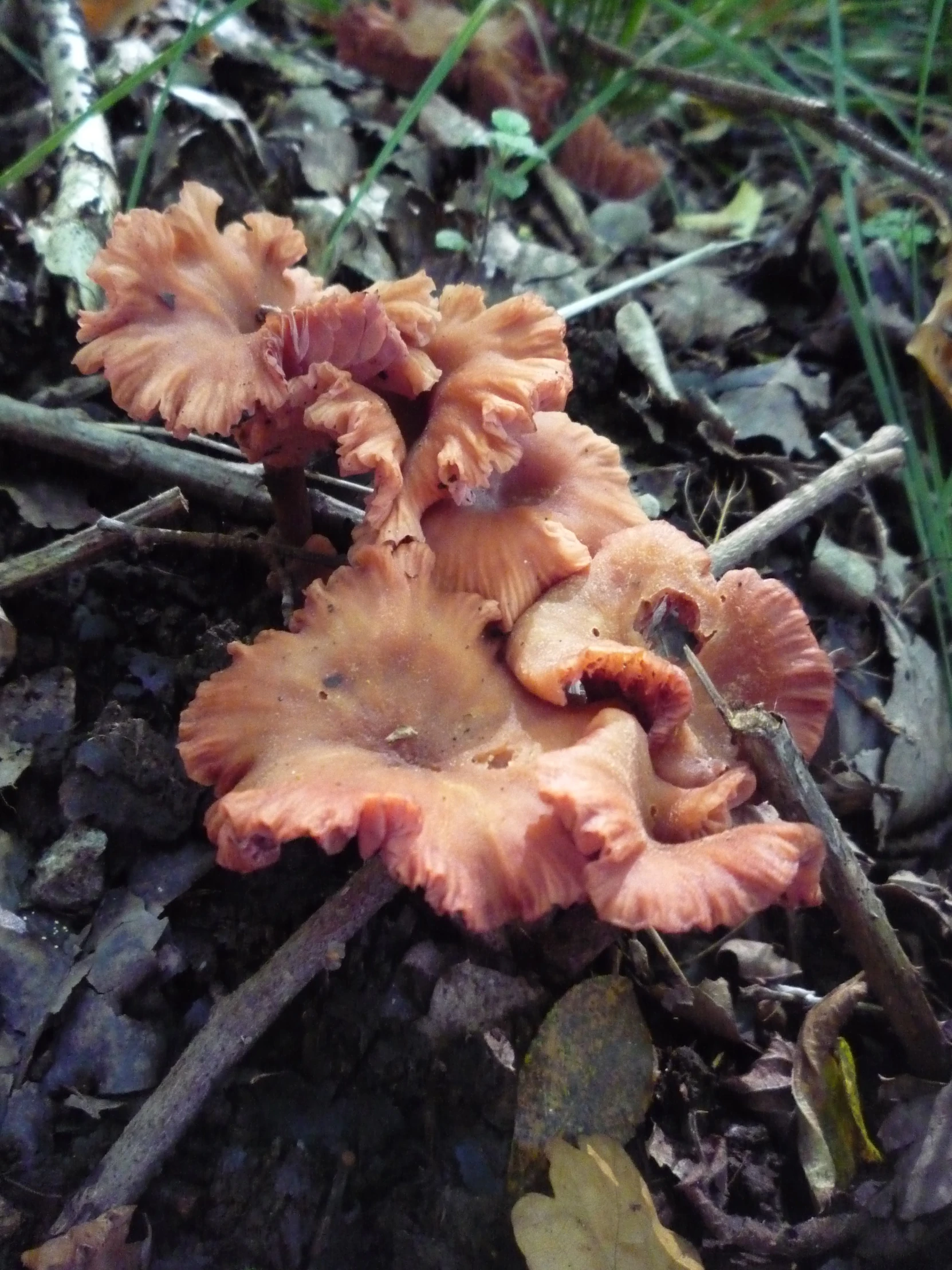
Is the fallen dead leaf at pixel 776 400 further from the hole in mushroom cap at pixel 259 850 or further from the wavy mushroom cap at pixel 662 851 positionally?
the hole in mushroom cap at pixel 259 850

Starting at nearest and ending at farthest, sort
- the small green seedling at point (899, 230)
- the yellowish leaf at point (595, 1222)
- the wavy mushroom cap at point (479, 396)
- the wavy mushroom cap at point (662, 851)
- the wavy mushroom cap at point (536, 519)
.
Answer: the wavy mushroom cap at point (662, 851) < the yellowish leaf at point (595, 1222) < the wavy mushroom cap at point (479, 396) < the wavy mushroom cap at point (536, 519) < the small green seedling at point (899, 230)

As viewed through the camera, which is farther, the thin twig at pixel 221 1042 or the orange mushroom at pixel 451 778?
the thin twig at pixel 221 1042

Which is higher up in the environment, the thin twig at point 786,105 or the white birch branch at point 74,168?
the thin twig at point 786,105

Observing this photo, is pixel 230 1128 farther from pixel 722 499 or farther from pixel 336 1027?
pixel 722 499

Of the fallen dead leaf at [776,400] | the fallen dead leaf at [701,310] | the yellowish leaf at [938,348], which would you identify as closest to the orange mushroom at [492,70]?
the fallen dead leaf at [701,310]

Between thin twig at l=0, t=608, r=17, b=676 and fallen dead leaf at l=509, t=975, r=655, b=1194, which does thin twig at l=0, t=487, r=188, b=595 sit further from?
fallen dead leaf at l=509, t=975, r=655, b=1194

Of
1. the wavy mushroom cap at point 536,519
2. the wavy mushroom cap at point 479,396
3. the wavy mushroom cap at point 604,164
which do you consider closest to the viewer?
the wavy mushroom cap at point 479,396
